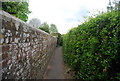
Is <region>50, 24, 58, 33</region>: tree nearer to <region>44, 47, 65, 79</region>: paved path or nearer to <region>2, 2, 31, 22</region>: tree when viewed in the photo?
<region>44, 47, 65, 79</region>: paved path

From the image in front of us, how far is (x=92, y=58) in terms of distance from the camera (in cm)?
279

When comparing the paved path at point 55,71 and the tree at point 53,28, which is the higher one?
the tree at point 53,28

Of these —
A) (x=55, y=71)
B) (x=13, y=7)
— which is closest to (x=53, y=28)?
(x=13, y=7)

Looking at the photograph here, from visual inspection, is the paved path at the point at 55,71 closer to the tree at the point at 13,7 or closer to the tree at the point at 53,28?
the tree at the point at 13,7

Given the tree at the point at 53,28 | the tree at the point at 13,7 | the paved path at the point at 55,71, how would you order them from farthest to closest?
the tree at the point at 53,28 → the tree at the point at 13,7 → the paved path at the point at 55,71

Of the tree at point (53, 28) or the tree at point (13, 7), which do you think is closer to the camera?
the tree at point (13, 7)

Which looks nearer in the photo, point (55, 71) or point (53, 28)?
point (55, 71)

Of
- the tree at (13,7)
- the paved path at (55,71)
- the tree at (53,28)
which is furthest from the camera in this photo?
the tree at (53,28)

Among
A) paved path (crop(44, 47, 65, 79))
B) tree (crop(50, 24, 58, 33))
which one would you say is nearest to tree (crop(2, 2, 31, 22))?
paved path (crop(44, 47, 65, 79))

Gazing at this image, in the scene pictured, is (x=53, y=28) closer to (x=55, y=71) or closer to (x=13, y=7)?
(x=13, y=7)

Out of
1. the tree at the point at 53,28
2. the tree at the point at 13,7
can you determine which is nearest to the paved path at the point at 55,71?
the tree at the point at 13,7

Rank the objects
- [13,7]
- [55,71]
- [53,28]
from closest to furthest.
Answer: [13,7], [55,71], [53,28]

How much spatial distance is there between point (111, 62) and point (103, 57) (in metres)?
0.26

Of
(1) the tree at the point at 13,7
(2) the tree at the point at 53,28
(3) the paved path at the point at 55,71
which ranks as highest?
(2) the tree at the point at 53,28
